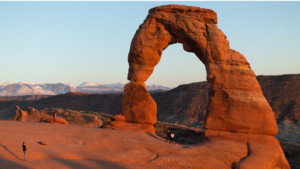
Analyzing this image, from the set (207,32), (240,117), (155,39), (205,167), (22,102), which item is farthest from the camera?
(22,102)

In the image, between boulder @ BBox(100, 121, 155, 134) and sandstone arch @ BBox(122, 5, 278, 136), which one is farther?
boulder @ BBox(100, 121, 155, 134)

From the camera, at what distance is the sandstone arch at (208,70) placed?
14719 mm

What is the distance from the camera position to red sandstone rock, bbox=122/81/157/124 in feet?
59.1

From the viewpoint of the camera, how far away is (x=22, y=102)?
8531 centimetres

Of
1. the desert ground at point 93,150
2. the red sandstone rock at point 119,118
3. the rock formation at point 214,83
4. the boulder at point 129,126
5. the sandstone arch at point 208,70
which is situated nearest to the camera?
the desert ground at point 93,150

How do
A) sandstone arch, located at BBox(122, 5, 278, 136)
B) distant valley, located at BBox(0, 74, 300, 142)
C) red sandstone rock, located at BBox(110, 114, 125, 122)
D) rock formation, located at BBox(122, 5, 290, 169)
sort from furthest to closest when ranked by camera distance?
distant valley, located at BBox(0, 74, 300, 142) < red sandstone rock, located at BBox(110, 114, 125, 122) < sandstone arch, located at BBox(122, 5, 278, 136) < rock formation, located at BBox(122, 5, 290, 169)

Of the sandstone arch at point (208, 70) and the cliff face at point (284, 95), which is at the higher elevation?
the sandstone arch at point (208, 70)

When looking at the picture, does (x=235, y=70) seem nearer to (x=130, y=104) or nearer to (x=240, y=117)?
(x=240, y=117)

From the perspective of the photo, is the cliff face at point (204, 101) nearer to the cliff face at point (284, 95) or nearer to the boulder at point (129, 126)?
the cliff face at point (284, 95)

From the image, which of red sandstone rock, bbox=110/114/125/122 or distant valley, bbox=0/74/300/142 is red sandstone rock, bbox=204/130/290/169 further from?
distant valley, bbox=0/74/300/142

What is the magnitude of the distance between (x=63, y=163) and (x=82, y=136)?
4.27m

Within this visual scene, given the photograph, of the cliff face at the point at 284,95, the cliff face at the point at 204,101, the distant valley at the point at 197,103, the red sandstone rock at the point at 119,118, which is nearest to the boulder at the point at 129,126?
the red sandstone rock at the point at 119,118

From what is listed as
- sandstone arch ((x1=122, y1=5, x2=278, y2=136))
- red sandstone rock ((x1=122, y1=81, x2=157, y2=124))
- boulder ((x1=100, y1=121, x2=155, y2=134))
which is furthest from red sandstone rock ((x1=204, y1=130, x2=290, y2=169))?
red sandstone rock ((x1=122, y1=81, x2=157, y2=124))

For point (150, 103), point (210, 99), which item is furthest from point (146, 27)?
point (210, 99)
